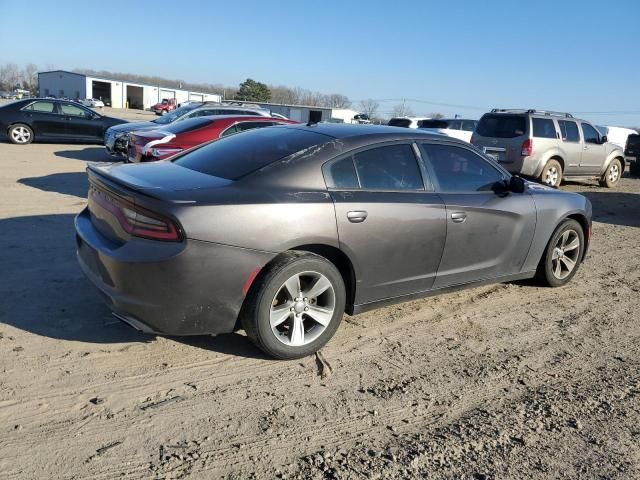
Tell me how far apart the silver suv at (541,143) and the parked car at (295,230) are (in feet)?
24.5

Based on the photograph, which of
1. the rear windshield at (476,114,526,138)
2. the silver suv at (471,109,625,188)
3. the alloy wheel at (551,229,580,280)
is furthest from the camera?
the rear windshield at (476,114,526,138)

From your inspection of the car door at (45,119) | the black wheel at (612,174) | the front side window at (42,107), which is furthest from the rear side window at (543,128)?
the front side window at (42,107)

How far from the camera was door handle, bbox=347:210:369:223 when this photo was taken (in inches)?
146

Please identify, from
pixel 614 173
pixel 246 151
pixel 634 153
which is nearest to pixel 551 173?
pixel 614 173

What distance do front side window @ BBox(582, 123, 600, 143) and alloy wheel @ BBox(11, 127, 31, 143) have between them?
606 inches

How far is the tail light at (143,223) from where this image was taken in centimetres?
314

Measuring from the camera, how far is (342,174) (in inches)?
151

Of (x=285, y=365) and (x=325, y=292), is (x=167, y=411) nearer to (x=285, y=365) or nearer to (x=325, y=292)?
(x=285, y=365)

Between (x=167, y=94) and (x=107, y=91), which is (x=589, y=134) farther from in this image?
(x=107, y=91)

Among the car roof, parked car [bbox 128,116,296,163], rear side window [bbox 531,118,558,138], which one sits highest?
rear side window [bbox 531,118,558,138]

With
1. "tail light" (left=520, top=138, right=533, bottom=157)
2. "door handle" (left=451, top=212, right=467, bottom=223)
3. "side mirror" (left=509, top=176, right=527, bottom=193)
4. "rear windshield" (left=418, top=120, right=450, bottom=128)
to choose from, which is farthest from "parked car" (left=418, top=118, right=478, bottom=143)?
"door handle" (left=451, top=212, right=467, bottom=223)

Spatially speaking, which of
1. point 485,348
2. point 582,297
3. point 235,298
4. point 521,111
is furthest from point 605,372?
point 521,111

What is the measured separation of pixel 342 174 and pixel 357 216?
0.34 m

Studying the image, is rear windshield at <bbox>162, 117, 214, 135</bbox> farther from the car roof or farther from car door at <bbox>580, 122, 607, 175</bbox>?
car door at <bbox>580, 122, 607, 175</bbox>
